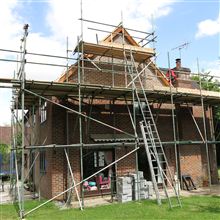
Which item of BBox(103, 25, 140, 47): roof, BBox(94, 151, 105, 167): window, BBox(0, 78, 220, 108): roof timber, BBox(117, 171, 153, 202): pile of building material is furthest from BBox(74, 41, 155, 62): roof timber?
BBox(117, 171, 153, 202): pile of building material

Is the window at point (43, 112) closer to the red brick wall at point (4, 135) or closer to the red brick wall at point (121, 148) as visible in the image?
the red brick wall at point (121, 148)

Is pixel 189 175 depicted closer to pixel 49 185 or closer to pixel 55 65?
pixel 49 185

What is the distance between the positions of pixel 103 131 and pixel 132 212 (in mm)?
4910

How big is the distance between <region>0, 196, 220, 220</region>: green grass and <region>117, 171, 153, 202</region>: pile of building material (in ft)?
1.99

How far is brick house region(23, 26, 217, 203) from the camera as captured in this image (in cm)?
1309

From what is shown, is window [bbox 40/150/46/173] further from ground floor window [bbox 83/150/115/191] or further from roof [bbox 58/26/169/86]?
roof [bbox 58/26/169/86]

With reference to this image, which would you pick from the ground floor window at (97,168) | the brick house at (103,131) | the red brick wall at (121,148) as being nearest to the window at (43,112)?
the brick house at (103,131)

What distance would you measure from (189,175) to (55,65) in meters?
9.01

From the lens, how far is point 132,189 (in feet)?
40.9

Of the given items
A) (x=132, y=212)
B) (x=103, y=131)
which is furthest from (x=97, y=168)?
(x=132, y=212)

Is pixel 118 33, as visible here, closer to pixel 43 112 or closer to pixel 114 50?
pixel 114 50

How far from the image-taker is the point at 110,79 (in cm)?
1527

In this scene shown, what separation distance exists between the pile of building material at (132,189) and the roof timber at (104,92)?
365 cm

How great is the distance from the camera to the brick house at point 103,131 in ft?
42.9
